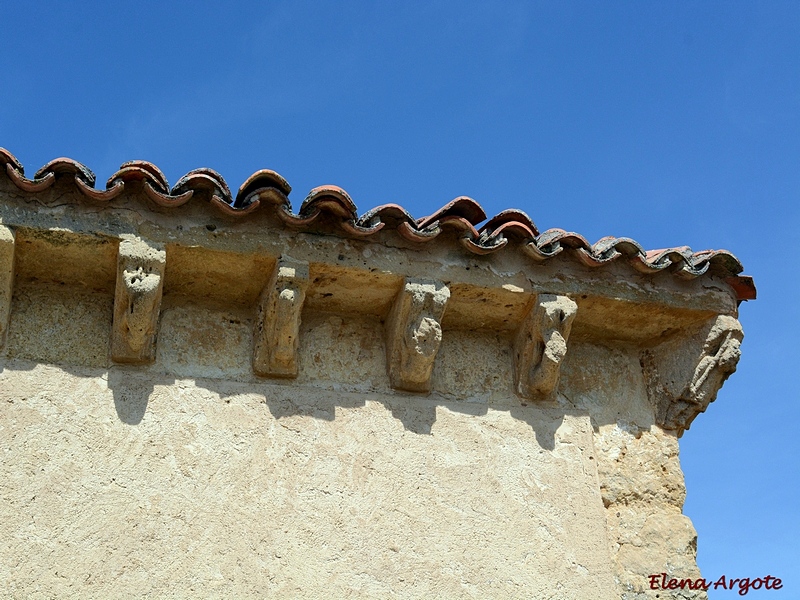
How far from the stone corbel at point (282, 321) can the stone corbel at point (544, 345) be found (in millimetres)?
1191

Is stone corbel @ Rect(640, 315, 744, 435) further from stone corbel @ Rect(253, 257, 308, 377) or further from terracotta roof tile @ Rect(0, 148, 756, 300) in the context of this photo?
stone corbel @ Rect(253, 257, 308, 377)

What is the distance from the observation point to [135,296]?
486 cm

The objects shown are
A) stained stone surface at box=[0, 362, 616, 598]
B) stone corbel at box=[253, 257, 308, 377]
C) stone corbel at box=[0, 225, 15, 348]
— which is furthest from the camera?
stone corbel at box=[253, 257, 308, 377]

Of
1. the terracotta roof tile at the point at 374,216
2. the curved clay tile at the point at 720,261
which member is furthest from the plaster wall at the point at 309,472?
the curved clay tile at the point at 720,261

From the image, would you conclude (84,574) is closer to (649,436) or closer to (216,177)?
(216,177)

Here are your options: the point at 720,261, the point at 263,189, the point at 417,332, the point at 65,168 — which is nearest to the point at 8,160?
the point at 65,168

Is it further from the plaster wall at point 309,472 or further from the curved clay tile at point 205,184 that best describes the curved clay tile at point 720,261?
the curved clay tile at point 205,184

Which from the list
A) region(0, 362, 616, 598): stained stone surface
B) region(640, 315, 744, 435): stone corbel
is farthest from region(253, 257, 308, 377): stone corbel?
region(640, 315, 744, 435): stone corbel

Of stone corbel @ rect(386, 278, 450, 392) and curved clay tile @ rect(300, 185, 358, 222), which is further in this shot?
stone corbel @ rect(386, 278, 450, 392)

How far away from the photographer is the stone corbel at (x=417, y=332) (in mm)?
5199

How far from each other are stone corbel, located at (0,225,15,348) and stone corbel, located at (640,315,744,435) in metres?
3.31

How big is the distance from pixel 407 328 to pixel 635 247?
124cm

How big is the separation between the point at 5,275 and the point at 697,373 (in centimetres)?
350

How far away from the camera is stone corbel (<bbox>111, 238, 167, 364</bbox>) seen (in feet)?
16.0
